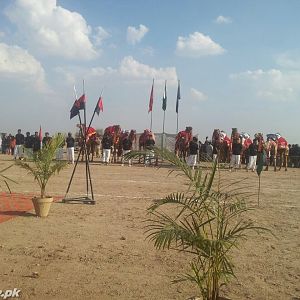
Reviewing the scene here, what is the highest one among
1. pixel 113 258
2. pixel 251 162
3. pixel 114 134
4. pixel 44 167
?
pixel 114 134

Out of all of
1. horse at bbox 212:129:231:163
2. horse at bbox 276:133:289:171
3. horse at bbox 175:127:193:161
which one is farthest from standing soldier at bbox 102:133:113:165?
horse at bbox 276:133:289:171

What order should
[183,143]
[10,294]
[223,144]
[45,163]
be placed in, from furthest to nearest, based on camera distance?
[183,143] < [223,144] < [45,163] < [10,294]

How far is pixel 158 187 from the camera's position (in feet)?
48.5

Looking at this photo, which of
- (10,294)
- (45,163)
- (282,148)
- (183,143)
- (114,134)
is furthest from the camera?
(114,134)

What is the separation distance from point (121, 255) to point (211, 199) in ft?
9.30

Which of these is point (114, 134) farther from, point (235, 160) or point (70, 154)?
point (235, 160)

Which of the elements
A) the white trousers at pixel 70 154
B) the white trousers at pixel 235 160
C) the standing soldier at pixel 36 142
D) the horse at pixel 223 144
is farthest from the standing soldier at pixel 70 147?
the white trousers at pixel 235 160

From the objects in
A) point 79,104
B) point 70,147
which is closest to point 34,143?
point 70,147

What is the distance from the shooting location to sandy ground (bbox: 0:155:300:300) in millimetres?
5348

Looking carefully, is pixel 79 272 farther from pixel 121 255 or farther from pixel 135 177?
pixel 135 177

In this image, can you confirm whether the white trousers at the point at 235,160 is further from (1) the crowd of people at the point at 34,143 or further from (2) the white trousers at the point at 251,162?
(1) the crowd of people at the point at 34,143

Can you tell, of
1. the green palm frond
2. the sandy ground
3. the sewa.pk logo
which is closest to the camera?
the sewa.pk logo

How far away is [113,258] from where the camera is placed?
655 cm

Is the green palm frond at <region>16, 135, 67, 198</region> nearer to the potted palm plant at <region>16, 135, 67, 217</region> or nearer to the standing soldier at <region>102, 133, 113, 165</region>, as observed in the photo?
the potted palm plant at <region>16, 135, 67, 217</region>
